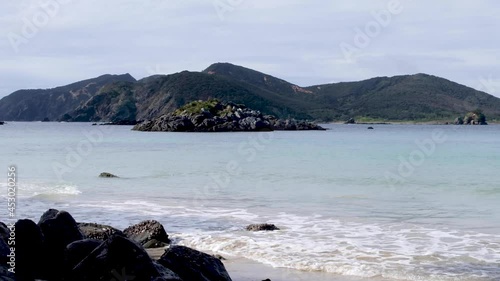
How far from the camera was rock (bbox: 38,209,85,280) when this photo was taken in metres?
9.84

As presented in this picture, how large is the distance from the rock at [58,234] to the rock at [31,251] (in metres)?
0.08

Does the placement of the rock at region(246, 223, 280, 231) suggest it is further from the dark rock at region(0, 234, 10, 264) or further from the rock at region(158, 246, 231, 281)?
the dark rock at region(0, 234, 10, 264)

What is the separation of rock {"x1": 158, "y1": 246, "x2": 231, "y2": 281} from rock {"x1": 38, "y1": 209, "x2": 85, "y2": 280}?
6.14ft

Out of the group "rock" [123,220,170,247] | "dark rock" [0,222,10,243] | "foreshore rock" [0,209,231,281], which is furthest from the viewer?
"rock" [123,220,170,247]

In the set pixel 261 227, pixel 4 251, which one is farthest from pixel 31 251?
pixel 261 227

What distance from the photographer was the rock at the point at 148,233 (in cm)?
1430

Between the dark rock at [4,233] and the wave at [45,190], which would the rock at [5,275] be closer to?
the dark rock at [4,233]

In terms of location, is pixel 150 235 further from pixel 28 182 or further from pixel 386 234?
pixel 28 182

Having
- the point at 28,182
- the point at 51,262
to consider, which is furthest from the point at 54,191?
the point at 51,262

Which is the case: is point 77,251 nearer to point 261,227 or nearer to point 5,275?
point 5,275

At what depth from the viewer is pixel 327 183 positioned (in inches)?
1261

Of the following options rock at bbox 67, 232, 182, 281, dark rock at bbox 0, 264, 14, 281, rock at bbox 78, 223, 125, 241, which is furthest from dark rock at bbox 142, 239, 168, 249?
dark rock at bbox 0, 264, 14, 281

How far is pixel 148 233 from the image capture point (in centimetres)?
1441

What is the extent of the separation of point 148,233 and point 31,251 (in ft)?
15.9
